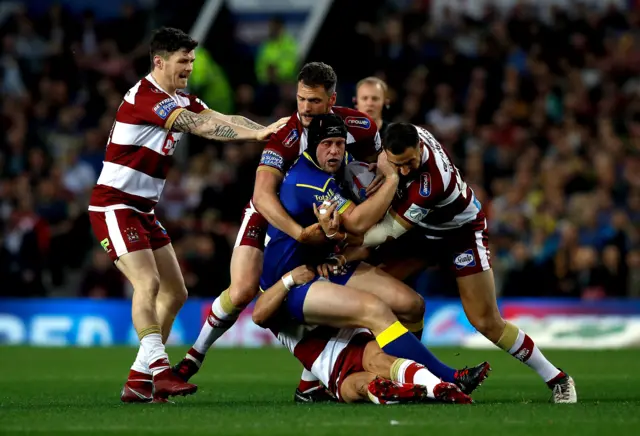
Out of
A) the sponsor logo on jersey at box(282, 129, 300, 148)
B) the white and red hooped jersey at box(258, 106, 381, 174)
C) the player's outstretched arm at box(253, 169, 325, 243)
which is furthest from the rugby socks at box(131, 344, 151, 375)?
the sponsor logo on jersey at box(282, 129, 300, 148)

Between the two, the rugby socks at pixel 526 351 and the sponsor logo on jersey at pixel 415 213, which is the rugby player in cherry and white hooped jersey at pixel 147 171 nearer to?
the sponsor logo on jersey at pixel 415 213

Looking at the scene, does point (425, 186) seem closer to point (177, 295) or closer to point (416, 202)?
point (416, 202)

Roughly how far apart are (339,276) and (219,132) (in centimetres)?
141

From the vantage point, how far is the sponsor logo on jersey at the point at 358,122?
361 inches

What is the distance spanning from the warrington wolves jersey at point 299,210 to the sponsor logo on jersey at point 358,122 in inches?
21.4

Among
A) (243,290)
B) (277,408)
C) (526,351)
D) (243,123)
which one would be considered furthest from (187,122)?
(526,351)

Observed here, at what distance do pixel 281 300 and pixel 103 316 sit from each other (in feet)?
32.3

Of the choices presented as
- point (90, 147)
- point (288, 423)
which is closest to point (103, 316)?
point (90, 147)

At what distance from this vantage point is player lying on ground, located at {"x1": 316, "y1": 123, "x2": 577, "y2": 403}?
8.56 meters

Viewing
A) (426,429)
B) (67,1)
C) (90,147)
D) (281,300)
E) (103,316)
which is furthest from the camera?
(67,1)

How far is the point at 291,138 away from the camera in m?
8.87

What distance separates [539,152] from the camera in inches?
764

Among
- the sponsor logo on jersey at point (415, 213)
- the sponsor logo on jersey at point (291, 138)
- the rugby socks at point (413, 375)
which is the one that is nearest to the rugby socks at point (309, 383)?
the rugby socks at point (413, 375)

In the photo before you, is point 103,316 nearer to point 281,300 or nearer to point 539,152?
point 539,152
